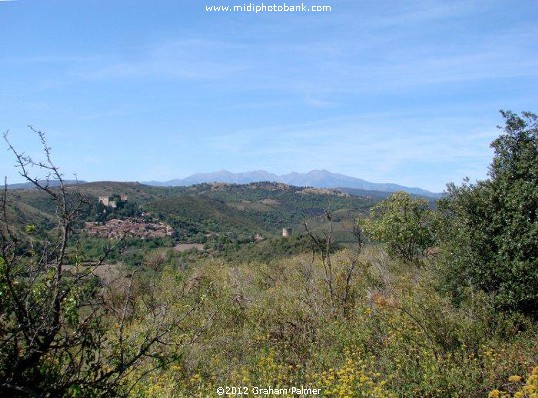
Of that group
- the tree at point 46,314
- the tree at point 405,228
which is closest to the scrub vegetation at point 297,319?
the tree at point 46,314

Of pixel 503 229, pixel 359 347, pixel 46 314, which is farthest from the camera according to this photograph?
pixel 503 229

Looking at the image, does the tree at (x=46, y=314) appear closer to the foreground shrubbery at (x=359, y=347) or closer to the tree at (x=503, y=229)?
the foreground shrubbery at (x=359, y=347)

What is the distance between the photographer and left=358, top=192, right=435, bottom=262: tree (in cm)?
2094

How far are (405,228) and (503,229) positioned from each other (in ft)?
33.3

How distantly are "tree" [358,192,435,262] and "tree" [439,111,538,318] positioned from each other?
28.1ft

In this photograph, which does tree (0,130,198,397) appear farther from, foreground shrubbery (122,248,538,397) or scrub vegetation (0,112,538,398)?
foreground shrubbery (122,248,538,397)

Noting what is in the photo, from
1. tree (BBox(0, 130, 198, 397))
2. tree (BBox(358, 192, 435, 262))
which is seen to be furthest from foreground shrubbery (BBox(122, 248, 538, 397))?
tree (BBox(358, 192, 435, 262))

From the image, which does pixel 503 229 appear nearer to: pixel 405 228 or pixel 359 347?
pixel 359 347

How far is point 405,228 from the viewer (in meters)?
20.9

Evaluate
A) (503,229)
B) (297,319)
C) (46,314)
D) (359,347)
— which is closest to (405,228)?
(503,229)

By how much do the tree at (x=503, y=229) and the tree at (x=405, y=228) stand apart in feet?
28.1

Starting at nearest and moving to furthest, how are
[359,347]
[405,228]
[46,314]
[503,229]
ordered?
[46,314]
[359,347]
[503,229]
[405,228]

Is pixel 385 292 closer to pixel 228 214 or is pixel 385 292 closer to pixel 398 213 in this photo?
pixel 398 213

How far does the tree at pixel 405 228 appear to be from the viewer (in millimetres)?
20938
